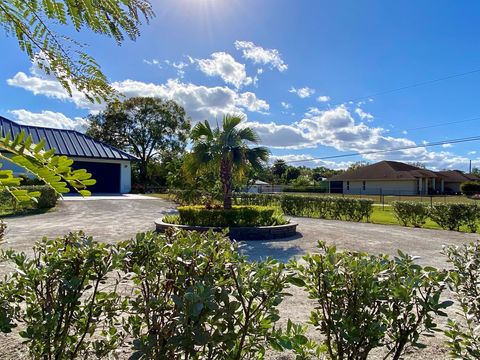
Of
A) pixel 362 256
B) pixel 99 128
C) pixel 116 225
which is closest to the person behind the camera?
pixel 362 256

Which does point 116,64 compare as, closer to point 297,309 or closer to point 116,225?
point 297,309

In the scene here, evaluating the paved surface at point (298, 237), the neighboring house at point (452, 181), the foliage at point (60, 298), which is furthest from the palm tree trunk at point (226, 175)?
the neighboring house at point (452, 181)

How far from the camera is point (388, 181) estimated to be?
46750mm

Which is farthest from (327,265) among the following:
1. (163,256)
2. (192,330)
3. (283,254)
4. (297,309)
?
(283,254)

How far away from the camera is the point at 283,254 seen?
7254 millimetres

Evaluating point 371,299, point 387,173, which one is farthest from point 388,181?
point 371,299

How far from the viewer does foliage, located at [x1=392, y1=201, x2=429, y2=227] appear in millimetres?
12789

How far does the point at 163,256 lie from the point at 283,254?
5.76m

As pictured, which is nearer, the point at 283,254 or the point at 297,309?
the point at 297,309

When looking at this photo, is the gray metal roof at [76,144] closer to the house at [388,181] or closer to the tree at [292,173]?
the house at [388,181]

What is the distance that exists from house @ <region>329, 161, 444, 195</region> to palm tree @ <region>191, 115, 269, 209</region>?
117 ft

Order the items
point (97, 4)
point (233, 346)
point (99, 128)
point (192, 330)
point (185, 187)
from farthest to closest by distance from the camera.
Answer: point (99, 128), point (185, 187), point (233, 346), point (192, 330), point (97, 4)

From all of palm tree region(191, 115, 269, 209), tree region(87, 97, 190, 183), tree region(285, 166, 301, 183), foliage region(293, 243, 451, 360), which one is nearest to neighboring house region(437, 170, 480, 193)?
tree region(285, 166, 301, 183)

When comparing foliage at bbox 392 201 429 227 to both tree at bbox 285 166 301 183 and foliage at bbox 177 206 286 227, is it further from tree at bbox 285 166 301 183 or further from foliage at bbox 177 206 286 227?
tree at bbox 285 166 301 183
